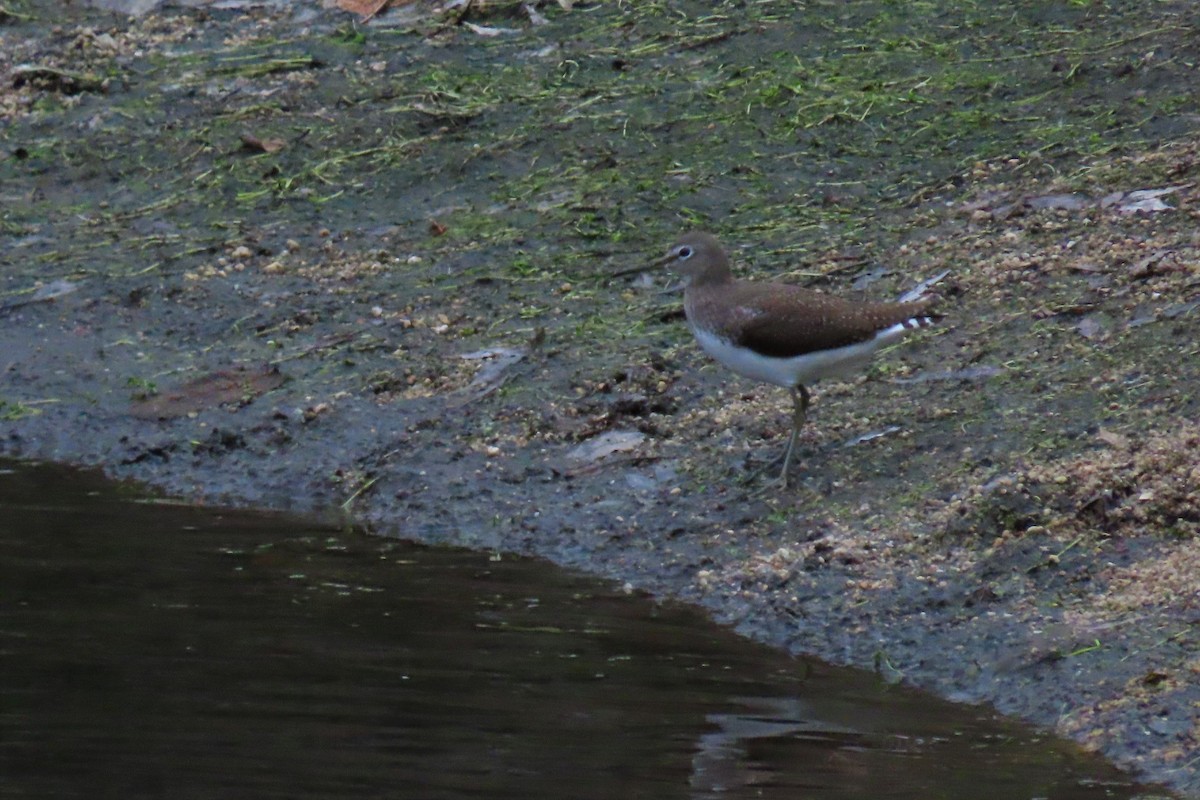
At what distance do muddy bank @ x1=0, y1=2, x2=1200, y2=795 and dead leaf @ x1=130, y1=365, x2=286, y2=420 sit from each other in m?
0.02

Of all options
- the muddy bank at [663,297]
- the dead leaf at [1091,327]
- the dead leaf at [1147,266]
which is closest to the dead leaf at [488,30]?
the muddy bank at [663,297]

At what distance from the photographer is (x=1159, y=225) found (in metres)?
10.2

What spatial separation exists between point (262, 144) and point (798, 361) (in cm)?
540

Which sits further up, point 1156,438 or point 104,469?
point 1156,438

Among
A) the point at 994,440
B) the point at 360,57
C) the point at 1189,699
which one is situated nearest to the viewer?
the point at 1189,699

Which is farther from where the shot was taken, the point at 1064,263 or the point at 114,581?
the point at 1064,263

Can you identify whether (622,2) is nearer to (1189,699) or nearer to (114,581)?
(114,581)

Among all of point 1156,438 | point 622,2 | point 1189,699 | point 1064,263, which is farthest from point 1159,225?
point 622,2

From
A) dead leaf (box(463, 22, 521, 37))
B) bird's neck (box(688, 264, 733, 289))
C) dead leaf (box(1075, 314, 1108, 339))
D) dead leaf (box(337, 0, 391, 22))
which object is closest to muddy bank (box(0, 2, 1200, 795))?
dead leaf (box(1075, 314, 1108, 339))

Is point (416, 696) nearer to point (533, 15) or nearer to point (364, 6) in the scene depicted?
point (533, 15)

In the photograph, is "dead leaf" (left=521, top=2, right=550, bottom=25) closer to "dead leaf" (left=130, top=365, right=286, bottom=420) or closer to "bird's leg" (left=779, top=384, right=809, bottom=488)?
"dead leaf" (left=130, top=365, right=286, bottom=420)

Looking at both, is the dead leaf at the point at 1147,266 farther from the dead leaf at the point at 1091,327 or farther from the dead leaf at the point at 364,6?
the dead leaf at the point at 364,6

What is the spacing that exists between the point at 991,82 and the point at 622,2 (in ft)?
10.1

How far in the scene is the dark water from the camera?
6098 mm
